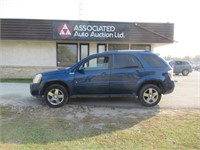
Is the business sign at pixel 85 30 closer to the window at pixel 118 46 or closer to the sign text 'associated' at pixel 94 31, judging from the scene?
the sign text 'associated' at pixel 94 31

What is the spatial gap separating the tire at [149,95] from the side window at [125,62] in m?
0.80

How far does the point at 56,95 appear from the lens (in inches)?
268

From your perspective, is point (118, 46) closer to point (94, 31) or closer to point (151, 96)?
point (94, 31)

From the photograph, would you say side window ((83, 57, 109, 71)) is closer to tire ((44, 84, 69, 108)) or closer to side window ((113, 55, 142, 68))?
side window ((113, 55, 142, 68))

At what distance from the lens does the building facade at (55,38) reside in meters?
13.2

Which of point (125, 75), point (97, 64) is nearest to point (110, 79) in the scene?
point (125, 75)

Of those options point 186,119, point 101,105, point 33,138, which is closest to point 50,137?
point 33,138

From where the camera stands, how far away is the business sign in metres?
13.1

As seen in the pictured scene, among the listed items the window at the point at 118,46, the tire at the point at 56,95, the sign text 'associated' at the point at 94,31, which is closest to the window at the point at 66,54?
the sign text 'associated' at the point at 94,31

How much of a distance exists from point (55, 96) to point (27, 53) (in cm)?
884

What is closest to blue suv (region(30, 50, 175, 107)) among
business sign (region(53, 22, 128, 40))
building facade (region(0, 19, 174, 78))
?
business sign (region(53, 22, 128, 40))

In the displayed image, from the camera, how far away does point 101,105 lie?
7.10 m

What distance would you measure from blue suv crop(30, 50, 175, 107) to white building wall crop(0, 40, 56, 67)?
7873 mm

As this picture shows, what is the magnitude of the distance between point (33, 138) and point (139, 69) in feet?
13.5
